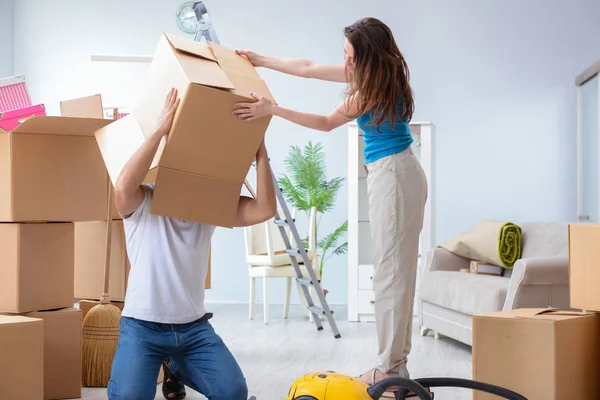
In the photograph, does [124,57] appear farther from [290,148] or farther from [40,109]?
[40,109]

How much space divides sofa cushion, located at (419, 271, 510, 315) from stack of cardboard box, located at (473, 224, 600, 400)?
68.4 inches

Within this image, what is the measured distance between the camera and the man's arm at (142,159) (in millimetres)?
2146

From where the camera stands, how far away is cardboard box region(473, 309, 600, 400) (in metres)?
2.18

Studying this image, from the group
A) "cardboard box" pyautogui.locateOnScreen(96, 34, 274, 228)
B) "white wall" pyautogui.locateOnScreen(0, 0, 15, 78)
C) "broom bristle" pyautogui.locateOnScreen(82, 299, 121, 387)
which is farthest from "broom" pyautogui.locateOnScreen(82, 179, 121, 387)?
"white wall" pyautogui.locateOnScreen(0, 0, 15, 78)

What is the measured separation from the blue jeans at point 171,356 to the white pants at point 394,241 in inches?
22.4

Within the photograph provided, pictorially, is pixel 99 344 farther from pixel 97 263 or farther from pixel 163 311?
pixel 163 311

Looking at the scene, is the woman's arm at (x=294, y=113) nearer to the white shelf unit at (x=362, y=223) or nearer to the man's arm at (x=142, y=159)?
the man's arm at (x=142, y=159)

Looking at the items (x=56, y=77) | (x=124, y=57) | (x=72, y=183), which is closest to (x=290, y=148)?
(x=124, y=57)

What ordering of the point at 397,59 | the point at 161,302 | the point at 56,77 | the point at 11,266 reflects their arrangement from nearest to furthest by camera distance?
the point at 161,302 → the point at 397,59 → the point at 11,266 → the point at 56,77

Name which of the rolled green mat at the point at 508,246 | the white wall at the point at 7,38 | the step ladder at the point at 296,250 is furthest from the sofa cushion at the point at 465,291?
the white wall at the point at 7,38

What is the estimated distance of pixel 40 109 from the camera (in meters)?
3.04

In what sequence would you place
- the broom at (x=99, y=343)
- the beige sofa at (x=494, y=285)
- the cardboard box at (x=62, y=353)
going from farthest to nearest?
the beige sofa at (x=494, y=285) < the broom at (x=99, y=343) < the cardboard box at (x=62, y=353)

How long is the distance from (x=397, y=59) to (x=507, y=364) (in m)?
1.02

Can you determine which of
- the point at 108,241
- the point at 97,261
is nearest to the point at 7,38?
the point at 97,261
